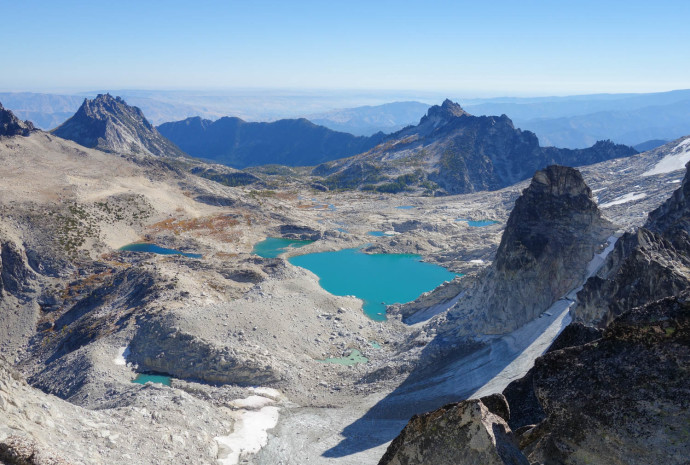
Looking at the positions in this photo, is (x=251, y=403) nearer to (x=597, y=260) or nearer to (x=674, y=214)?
(x=597, y=260)

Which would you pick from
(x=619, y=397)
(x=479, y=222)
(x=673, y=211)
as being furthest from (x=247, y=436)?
(x=479, y=222)

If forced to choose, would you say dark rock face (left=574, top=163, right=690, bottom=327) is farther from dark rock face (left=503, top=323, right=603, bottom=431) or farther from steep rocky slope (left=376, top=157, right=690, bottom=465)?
steep rocky slope (left=376, top=157, right=690, bottom=465)

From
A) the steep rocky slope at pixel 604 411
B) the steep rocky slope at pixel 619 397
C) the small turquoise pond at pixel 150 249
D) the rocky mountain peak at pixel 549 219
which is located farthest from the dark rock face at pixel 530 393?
the small turquoise pond at pixel 150 249

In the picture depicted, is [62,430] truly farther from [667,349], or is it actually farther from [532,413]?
[667,349]

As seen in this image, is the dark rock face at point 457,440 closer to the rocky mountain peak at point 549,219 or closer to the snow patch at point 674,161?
the rocky mountain peak at point 549,219

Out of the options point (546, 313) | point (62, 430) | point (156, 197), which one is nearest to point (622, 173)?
point (546, 313)
